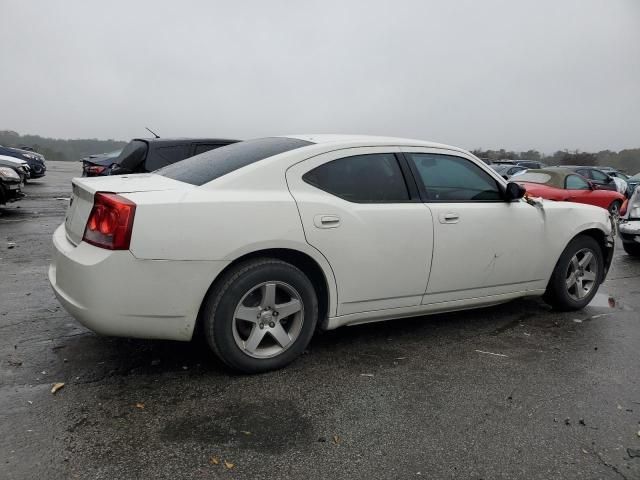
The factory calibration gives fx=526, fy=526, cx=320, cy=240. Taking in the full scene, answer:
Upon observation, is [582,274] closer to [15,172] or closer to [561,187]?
[561,187]

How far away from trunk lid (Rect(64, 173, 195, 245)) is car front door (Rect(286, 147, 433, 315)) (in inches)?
32.9

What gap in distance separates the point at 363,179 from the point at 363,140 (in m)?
0.34

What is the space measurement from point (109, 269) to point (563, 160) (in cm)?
5758

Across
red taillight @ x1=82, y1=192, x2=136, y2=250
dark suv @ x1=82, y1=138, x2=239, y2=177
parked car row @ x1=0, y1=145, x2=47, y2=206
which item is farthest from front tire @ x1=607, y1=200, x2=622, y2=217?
parked car row @ x1=0, y1=145, x2=47, y2=206

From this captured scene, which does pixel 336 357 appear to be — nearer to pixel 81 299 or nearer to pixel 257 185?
pixel 257 185

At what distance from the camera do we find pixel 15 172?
11.4 meters

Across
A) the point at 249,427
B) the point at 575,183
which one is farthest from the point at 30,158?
the point at 249,427

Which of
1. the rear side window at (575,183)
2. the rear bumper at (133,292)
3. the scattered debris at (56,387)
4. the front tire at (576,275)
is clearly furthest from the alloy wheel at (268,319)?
the rear side window at (575,183)

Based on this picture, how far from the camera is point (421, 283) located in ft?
12.8

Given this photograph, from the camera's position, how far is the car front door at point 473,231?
3.97 metres

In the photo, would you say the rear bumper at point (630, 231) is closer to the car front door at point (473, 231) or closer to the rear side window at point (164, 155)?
the car front door at point (473, 231)

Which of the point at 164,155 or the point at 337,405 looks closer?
the point at 337,405

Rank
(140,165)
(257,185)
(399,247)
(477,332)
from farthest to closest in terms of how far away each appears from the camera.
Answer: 1. (140,165)
2. (477,332)
3. (399,247)
4. (257,185)

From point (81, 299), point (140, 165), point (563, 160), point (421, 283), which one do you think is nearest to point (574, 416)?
point (421, 283)
